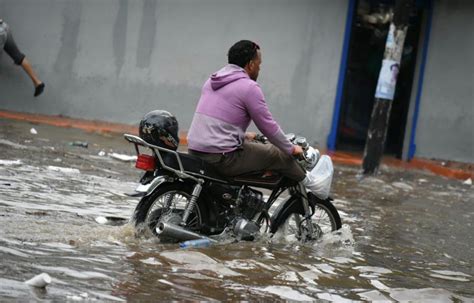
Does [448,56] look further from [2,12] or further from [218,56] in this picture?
[2,12]

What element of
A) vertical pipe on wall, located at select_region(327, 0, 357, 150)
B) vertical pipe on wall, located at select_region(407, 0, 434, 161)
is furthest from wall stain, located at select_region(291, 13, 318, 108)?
vertical pipe on wall, located at select_region(407, 0, 434, 161)

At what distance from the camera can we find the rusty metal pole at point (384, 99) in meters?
13.7

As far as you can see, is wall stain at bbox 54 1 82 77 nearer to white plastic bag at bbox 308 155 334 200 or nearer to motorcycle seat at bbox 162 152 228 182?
white plastic bag at bbox 308 155 334 200

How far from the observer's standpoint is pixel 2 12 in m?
16.5

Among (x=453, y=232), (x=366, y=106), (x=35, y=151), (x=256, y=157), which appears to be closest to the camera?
(x=256, y=157)

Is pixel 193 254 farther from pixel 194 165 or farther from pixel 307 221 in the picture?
pixel 307 221

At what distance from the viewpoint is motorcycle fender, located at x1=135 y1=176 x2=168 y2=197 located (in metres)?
7.00

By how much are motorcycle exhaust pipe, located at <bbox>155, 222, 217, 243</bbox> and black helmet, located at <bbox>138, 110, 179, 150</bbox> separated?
632 millimetres

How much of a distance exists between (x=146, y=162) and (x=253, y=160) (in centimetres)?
90

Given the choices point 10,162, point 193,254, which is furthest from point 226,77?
point 10,162

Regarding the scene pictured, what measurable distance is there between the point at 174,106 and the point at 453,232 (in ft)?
→ 25.4

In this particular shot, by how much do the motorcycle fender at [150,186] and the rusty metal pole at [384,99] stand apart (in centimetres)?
715

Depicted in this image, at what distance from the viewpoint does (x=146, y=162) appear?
23.2 feet

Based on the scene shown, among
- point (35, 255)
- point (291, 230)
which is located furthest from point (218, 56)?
point (35, 255)
